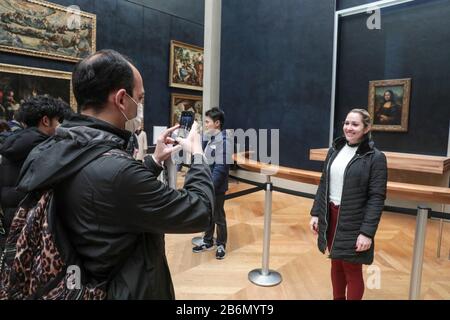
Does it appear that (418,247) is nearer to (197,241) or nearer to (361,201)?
(361,201)

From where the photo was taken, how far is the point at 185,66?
11.6 m

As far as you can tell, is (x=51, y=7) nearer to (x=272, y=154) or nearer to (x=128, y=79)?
(x=272, y=154)

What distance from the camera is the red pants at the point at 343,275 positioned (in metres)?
2.64

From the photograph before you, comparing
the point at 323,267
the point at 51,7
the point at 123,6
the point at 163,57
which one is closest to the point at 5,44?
the point at 51,7

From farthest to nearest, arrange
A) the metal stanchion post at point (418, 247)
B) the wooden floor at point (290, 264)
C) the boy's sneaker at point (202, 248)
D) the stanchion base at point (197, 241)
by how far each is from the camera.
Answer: the stanchion base at point (197, 241), the boy's sneaker at point (202, 248), the wooden floor at point (290, 264), the metal stanchion post at point (418, 247)

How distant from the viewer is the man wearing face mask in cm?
103

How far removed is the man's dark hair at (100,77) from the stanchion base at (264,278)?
2.99 meters

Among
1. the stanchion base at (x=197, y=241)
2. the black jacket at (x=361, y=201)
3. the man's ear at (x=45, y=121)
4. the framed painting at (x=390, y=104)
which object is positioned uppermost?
the framed painting at (x=390, y=104)

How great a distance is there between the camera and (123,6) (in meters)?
9.73

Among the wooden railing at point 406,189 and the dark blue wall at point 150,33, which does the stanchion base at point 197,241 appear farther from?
the dark blue wall at point 150,33

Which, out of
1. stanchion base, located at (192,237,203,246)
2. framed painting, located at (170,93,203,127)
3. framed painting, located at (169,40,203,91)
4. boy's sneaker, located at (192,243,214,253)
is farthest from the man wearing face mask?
framed painting, located at (169,40,203,91)

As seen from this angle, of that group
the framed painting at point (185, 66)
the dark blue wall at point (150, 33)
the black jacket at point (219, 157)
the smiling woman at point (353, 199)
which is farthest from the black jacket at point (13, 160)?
the framed painting at point (185, 66)

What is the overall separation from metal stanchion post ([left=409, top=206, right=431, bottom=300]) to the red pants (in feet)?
1.29

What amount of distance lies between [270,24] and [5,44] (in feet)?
20.9
